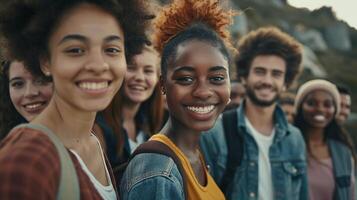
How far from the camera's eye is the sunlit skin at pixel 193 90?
2.96 meters

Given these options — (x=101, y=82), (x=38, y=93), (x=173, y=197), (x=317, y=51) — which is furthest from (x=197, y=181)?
(x=317, y=51)

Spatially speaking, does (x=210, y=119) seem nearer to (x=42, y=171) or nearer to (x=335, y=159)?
(x=42, y=171)

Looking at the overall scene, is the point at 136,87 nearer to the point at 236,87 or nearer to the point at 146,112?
the point at 146,112

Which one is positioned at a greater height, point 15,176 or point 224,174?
point 15,176

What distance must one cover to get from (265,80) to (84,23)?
3031 mm

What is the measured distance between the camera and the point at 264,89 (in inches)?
198

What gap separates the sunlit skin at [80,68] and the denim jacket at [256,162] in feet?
6.34

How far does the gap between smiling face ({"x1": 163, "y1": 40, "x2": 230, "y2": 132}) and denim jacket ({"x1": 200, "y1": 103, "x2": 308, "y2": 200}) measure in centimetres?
122

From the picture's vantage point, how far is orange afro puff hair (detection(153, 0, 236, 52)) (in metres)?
3.16

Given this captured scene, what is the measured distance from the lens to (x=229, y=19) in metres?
3.29

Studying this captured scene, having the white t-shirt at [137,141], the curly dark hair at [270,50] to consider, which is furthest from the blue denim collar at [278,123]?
the white t-shirt at [137,141]

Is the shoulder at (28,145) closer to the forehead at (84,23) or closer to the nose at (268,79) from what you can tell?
the forehead at (84,23)

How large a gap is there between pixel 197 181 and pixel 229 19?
1.07 metres

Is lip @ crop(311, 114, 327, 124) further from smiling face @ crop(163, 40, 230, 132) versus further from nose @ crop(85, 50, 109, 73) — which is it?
nose @ crop(85, 50, 109, 73)
